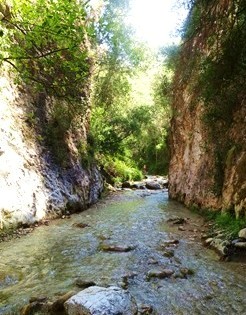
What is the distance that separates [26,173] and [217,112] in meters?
6.85

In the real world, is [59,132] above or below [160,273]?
above

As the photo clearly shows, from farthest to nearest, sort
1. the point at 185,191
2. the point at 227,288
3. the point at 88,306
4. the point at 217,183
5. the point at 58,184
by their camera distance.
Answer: the point at 185,191, the point at 58,184, the point at 217,183, the point at 227,288, the point at 88,306

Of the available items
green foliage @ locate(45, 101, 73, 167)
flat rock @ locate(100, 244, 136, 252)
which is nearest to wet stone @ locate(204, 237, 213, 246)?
flat rock @ locate(100, 244, 136, 252)

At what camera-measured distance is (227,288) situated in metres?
5.36

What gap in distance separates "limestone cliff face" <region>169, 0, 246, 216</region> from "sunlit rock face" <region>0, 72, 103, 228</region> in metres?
5.45

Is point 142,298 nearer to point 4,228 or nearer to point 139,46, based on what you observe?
point 4,228

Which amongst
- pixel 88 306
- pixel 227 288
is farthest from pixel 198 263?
pixel 88 306

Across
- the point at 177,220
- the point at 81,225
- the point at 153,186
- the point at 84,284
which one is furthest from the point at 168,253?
the point at 153,186

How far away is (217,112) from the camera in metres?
11.5

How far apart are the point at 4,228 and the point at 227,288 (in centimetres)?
612

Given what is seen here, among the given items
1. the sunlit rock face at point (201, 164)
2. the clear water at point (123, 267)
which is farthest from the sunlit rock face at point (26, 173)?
the sunlit rock face at point (201, 164)

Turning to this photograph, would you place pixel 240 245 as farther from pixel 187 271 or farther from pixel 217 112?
pixel 217 112

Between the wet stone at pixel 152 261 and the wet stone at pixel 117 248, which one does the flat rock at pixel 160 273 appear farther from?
the wet stone at pixel 117 248

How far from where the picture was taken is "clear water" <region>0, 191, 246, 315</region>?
16.2ft
